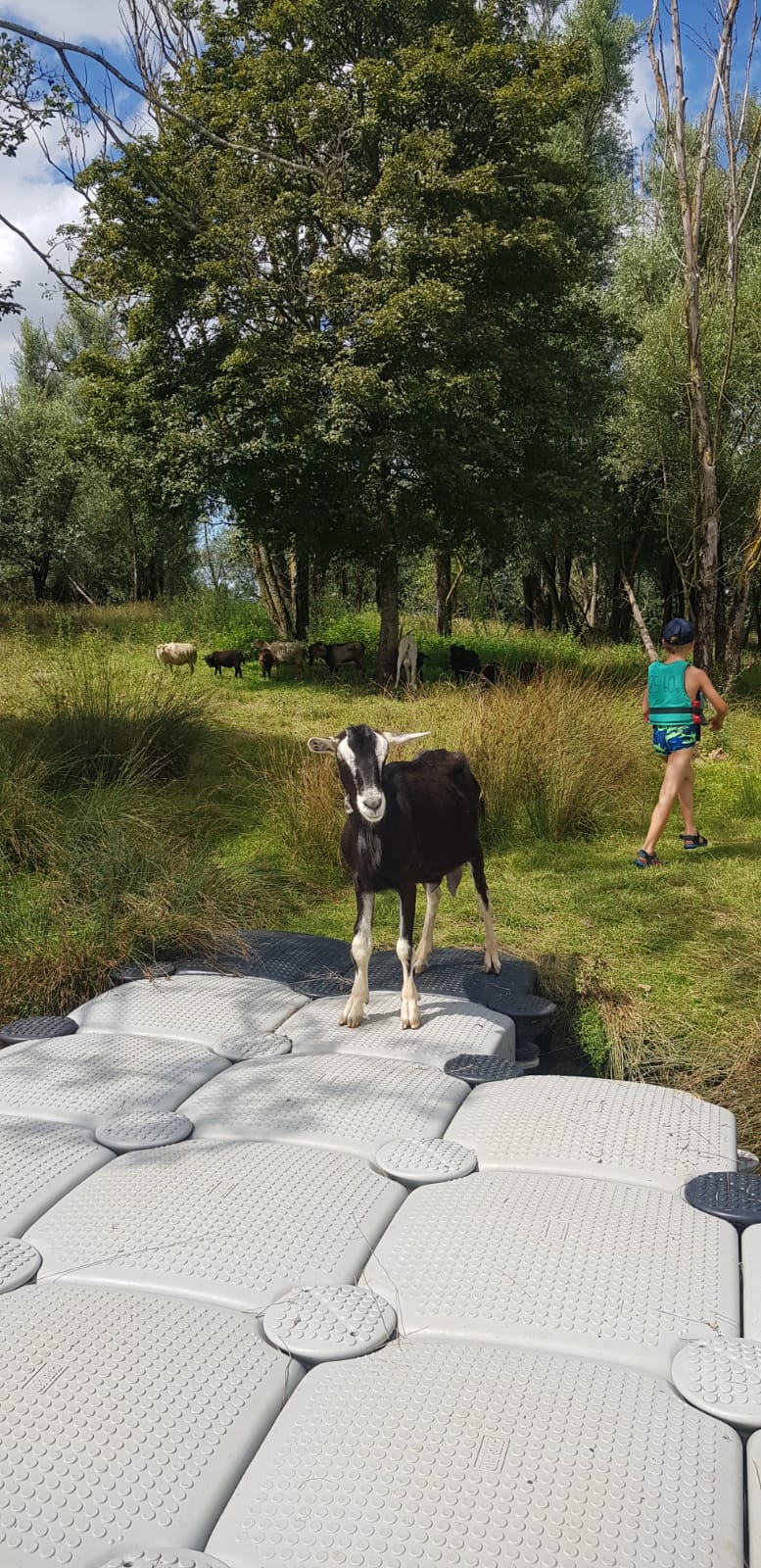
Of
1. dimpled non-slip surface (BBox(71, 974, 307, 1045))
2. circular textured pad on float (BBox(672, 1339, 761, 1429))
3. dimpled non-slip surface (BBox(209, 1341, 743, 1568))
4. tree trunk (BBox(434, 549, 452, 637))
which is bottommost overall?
dimpled non-slip surface (BBox(71, 974, 307, 1045))

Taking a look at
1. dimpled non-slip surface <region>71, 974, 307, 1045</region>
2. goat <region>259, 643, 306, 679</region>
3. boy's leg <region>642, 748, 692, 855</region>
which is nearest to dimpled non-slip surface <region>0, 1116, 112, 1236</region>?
dimpled non-slip surface <region>71, 974, 307, 1045</region>

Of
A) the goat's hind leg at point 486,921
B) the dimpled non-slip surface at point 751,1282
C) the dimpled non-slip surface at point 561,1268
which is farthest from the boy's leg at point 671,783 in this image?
the dimpled non-slip surface at point 751,1282

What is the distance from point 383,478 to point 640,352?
4752 millimetres

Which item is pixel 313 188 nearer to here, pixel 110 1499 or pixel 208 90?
pixel 208 90

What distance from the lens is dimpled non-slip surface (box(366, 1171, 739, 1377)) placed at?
1.96m

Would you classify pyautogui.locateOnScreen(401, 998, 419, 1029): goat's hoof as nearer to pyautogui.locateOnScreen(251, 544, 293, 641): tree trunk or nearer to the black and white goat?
the black and white goat

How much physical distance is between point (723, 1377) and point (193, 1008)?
234cm

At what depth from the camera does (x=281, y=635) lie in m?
17.9

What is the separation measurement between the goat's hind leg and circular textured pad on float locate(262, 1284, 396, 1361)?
6.84ft

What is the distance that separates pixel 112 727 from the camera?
7496mm

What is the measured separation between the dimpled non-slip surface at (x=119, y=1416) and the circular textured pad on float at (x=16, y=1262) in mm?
77

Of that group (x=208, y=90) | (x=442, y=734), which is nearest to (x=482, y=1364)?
(x=442, y=734)

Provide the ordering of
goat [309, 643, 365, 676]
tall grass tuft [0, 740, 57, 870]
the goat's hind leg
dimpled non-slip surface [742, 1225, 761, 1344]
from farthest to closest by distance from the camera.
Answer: goat [309, 643, 365, 676] → tall grass tuft [0, 740, 57, 870] → the goat's hind leg → dimpled non-slip surface [742, 1225, 761, 1344]

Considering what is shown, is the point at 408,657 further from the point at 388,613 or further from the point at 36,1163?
the point at 36,1163
